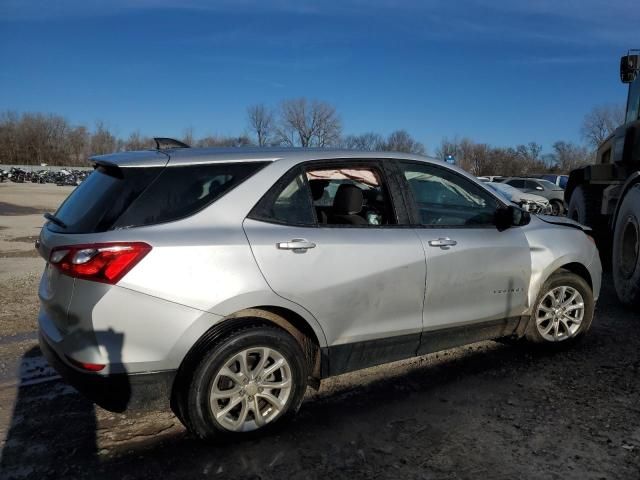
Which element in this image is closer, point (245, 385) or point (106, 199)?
point (106, 199)

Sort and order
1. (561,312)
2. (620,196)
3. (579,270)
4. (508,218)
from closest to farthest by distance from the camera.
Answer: (508,218)
(561,312)
(579,270)
(620,196)

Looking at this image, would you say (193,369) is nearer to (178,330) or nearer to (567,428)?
(178,330)

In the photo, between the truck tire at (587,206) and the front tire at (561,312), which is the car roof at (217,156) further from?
the truck tire at (587,206)

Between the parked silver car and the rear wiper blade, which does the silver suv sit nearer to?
the rear wiper blade

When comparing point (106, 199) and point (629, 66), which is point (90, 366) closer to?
point (106, 199)

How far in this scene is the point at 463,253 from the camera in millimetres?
3848

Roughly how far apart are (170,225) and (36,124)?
124207 millimetres

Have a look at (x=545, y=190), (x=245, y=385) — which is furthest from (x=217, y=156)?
(x=545, y=190)

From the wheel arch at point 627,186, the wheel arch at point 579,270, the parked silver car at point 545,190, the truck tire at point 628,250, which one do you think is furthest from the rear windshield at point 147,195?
the parked silver car at point 545,190

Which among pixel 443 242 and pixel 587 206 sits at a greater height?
pixel 587 206

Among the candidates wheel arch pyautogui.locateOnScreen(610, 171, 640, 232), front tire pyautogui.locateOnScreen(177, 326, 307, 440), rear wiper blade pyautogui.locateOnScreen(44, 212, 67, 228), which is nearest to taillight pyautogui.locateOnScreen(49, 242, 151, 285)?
rear wiper blade pyautogui.locateOnScreen(44, 212, 67, 228)

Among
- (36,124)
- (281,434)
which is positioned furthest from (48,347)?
(36,124)

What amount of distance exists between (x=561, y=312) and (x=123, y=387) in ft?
11.7

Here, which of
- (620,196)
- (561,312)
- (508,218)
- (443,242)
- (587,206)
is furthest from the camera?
(587,206)
